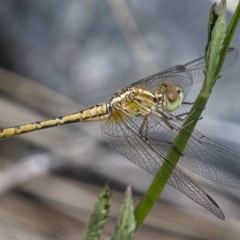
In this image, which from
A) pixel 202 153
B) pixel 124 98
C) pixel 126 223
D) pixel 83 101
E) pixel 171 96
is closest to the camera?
pixel 126 223

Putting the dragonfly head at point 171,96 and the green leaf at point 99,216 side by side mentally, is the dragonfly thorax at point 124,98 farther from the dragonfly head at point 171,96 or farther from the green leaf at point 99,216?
the green leaf at point 99,216

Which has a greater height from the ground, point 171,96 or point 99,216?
point 171,96

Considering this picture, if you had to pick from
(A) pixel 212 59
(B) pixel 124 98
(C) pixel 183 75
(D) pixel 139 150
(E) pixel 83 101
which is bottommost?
(A) pixel 212 59

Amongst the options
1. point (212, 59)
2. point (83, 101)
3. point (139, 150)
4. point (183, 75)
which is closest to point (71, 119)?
point (139, 150)

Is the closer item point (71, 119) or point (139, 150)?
point (139, 150)

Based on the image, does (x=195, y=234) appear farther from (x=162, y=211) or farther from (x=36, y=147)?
(x=36, y=147)

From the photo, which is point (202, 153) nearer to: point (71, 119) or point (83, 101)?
point (71, 119)

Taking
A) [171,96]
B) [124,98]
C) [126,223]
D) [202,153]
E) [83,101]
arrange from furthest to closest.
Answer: [83,101] < [124,98] < [171,96] < [202,153] < [126,223]

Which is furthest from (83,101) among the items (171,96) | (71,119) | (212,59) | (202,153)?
(212,59)
